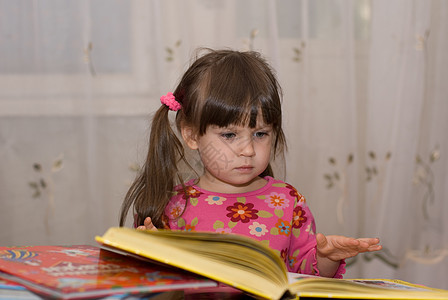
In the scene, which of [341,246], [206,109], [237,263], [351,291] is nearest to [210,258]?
[237,263]

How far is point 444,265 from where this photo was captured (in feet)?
5.19

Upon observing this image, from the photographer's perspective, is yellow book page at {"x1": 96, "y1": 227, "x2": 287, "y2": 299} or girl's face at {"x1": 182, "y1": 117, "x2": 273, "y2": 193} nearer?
yellow book page at {"x1": 96, "y1": 227, "x2": 287, "y2": 299}

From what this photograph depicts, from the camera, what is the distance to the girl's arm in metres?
0.75

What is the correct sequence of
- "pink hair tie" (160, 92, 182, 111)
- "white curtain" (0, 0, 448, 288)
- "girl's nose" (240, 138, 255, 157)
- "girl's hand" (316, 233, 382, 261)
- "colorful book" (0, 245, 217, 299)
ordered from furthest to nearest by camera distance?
"white curtain" (0, 0, 448, 288) → "pink hair tie" (160, 92, 182, 111) → "girl's nose" (240, 138, 255, 157) → "girl's hand" (316, 233, 382, 261) → "colorful book" (0, 245, 217, 299)

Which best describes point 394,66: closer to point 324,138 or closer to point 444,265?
point 324,138

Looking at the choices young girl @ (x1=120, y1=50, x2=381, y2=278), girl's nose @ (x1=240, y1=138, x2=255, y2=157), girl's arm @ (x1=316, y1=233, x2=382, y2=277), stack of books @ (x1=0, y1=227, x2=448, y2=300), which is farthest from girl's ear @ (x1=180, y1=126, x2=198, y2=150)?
stack of books @ (x1=0, y1=227, x2=448, y2=300)

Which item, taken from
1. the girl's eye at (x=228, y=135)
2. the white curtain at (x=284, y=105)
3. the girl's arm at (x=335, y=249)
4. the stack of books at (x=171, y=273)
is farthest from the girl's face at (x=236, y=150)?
the white curtain at (x=284, y=105)

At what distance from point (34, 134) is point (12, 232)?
0.26m

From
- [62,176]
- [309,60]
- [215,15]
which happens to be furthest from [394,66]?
[62,176]

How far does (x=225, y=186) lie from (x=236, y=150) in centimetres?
11

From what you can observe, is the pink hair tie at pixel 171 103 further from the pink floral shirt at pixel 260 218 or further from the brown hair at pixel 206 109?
the pink floral shirt at pixel 260 218

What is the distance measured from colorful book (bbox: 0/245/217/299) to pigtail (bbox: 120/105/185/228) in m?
0.31

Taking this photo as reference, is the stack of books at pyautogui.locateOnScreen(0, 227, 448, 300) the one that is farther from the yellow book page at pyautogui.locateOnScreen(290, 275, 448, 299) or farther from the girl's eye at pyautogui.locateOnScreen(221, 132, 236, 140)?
the girl's eye at pyautogui.locateOnScreen(221, 132, 236, 140)

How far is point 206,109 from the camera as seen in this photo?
2.99 feet
